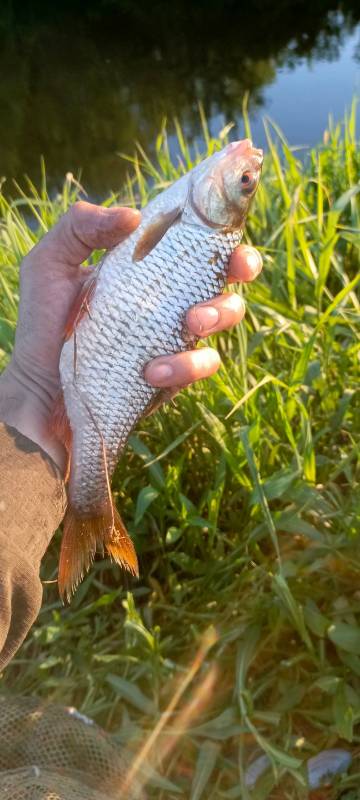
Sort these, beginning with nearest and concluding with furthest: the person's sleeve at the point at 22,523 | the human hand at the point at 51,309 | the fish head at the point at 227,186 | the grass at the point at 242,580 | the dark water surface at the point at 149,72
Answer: the person's sleeve at the point at 22,523
the fish head at the point at 227,186
the human hand at the point at 51,309
the grass at the point at 242,580
the dark water surface at the point at 149,72

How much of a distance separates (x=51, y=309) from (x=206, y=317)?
50 centimetres

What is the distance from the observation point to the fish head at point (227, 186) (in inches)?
66.9

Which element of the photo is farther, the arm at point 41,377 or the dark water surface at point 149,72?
the dark water surface at point 149,72

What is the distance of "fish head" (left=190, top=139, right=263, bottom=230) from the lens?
1.70 meters

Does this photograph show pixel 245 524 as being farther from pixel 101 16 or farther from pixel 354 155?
pixel 101 16

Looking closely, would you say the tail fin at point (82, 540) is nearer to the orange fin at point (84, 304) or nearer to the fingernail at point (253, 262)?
the orange fin at point (84, 304)

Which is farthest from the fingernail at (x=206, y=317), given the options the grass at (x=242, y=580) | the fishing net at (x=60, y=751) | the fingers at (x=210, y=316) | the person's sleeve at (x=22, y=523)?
the fishing net at (x=60, y=751)

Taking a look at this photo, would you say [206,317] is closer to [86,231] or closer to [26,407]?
[86,231]

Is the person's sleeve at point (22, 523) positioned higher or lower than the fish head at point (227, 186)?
lower

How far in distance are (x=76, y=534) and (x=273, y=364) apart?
1106 mm

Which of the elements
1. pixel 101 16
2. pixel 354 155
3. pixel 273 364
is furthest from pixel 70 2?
pixel 273 364

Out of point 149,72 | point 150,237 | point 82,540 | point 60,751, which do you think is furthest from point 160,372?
point 149,72

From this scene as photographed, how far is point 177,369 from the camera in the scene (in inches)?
67.2

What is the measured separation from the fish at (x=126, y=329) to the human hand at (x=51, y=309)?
0.12m
